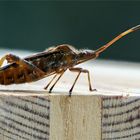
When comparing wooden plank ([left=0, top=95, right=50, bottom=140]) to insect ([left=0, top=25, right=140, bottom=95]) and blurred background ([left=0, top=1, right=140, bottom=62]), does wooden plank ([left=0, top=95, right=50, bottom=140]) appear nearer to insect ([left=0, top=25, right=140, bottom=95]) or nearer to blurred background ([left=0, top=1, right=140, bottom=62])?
insect ([left=0, top=25, right=140, bottom=95])

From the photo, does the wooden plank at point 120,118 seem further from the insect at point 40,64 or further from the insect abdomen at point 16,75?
the insect abdomen at point 16,75

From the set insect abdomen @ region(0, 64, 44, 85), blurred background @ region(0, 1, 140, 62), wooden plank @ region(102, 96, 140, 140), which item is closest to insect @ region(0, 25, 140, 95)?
insect abdomen @ region(0, 64, 44, 85)

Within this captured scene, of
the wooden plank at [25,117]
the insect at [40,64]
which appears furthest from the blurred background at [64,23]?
the wooden plank at [25,117]

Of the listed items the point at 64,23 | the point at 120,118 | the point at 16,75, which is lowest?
the point at 120,118

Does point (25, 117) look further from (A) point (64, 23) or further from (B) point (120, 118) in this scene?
(A) point (64, 23)

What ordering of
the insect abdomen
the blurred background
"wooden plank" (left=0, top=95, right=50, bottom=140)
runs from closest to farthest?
"wooden plank" (left=0, top=95, right=50, bottom=140), the insect abdomen, the blurred background

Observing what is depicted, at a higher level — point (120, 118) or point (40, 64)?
point (40, 64)

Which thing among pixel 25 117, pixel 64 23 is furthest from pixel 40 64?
pixel 64 23

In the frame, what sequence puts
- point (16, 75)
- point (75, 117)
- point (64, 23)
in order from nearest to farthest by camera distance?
point (75, 117) < point (16, 75) < point (64, 23)
